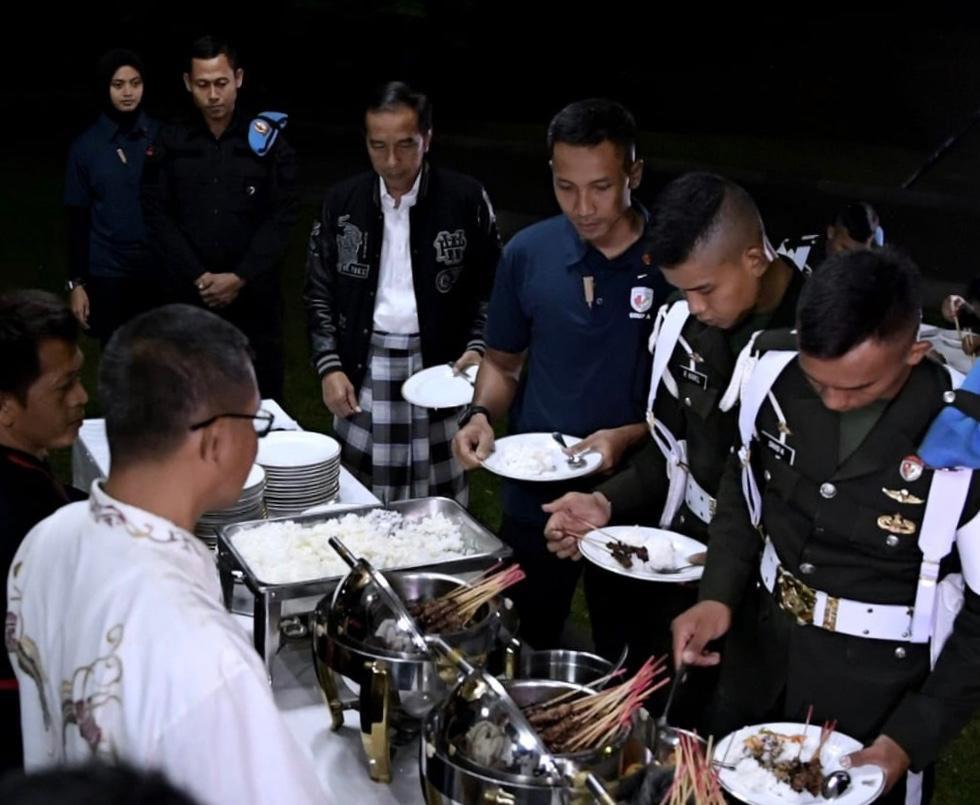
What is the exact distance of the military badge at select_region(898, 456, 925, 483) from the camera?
2111 millimetres

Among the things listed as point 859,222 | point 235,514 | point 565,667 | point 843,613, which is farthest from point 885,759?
point 859,222

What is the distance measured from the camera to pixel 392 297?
3.89m

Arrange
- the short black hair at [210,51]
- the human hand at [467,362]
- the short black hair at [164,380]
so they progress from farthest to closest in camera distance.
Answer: the short black hair at [210,51] < the human hand at [467,362] < the short black hair at [164,380]

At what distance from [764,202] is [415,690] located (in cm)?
1001

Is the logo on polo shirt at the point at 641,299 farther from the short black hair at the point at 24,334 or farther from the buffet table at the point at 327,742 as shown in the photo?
the short black hair at the point at 24,334

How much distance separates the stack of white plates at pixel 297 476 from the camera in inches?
114

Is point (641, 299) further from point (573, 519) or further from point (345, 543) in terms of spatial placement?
point (345, 543)

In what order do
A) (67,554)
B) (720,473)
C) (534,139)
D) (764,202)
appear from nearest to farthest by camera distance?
(67,554) → (720,473) → (764,202) → (534,139)

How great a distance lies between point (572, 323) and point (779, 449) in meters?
0.83

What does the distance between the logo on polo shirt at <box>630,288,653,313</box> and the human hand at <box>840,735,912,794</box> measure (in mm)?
1209

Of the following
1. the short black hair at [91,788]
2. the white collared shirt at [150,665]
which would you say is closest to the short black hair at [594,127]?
the white collared shirt at [150,665]

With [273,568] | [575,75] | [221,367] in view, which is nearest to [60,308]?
[273,568]

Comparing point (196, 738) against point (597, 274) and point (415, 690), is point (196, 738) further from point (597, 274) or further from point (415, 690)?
A: point (597, 274)

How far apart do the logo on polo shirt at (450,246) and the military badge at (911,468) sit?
6.47 ft
